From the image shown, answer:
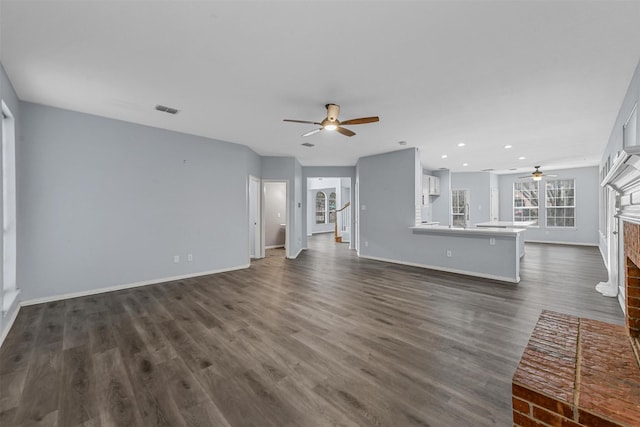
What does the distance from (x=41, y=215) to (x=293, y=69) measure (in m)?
3.99

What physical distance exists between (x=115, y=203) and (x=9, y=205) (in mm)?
1122

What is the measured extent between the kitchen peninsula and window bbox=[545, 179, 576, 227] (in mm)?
5802

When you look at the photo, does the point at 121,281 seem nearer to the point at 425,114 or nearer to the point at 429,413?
the point at 429,413

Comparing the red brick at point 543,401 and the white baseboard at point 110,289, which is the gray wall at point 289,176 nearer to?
the white baseboard at point 110,289

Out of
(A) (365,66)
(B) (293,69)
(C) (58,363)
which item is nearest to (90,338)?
(C) (58,363)

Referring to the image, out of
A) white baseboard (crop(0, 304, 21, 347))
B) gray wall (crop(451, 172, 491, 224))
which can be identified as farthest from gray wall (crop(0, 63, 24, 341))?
gray wall (crop(451, 172, 491, 224))

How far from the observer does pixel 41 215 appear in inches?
144

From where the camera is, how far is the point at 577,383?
136cm

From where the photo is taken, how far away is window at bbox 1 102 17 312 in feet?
10.5

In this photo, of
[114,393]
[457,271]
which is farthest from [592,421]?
[457,271]

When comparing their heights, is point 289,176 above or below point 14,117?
below

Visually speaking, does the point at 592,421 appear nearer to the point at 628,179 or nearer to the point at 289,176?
the point at 628,179

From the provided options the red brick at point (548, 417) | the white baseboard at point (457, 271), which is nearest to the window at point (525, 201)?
the white baseboard at point (457, 271)

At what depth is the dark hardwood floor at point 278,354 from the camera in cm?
172
